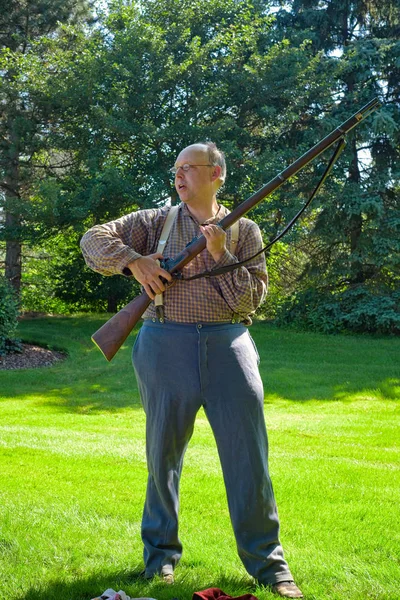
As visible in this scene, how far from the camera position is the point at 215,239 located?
11.1 ft

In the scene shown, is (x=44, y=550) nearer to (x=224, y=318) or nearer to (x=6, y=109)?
(x=224, y=318)

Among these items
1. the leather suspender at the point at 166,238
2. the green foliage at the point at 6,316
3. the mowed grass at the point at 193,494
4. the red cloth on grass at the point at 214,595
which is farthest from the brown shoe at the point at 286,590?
the green foliage at the point at 6,316

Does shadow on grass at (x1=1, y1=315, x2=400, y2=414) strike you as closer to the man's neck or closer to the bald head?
the man's neck

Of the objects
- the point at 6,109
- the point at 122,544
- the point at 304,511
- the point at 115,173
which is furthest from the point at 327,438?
the point at 6,109

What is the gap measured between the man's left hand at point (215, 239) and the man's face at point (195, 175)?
0.33 meters

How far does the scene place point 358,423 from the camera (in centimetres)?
984

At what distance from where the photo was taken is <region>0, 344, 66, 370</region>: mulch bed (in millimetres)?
14589

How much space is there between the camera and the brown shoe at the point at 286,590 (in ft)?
11.5

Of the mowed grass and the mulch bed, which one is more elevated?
the mulch bed

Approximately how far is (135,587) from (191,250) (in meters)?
1.76

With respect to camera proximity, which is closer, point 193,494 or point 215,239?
point 215,239

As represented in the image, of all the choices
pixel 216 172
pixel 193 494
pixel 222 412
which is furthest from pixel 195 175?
pixel 193 494

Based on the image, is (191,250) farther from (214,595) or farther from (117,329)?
(214,595)

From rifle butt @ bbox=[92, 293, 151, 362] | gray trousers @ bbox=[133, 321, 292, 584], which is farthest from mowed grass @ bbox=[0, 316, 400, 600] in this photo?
rifle butt @ bbox=[92, 293, 151, 362]
